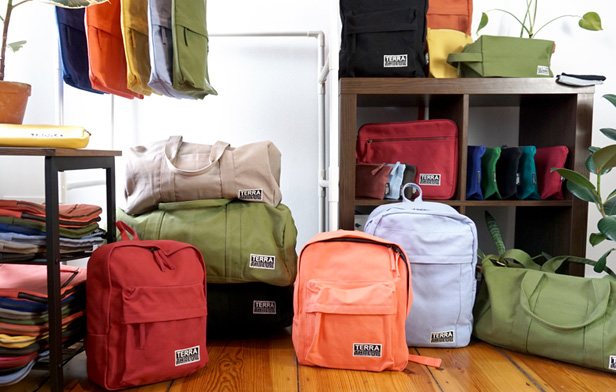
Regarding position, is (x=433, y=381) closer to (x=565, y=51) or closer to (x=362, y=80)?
(x=362, y=80)

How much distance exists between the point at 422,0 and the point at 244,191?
0.89 m

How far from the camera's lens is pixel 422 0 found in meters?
1.86

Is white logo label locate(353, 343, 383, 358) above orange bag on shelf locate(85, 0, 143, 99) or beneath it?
beneath

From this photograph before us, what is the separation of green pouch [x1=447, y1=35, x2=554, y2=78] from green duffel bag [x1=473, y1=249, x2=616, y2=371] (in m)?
0.66

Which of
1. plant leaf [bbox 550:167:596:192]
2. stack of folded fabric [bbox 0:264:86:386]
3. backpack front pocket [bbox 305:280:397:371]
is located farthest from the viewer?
plant leaf [bbox 550:167:596:192]

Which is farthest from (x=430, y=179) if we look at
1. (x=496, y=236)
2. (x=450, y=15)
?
(x=450, y=15)

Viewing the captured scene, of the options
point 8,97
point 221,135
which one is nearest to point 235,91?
point 221,135

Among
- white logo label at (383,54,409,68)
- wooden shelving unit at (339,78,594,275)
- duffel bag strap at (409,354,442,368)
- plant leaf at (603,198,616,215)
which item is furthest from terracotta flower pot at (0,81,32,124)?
plant leaf at (603,198,616,215)

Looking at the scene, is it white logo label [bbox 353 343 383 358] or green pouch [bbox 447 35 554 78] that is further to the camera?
green pouch [bbox 447 35 554 78]

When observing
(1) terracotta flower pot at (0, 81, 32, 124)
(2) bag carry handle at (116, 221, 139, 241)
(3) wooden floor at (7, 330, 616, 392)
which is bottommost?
(3) wooden floor at (7, 330, 616, 392)

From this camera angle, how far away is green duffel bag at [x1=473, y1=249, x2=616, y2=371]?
1.50m

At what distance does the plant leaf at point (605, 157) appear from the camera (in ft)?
5.42

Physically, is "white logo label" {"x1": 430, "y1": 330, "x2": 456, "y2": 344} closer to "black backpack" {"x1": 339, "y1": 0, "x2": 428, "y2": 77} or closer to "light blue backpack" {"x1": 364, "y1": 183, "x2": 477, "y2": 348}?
"light blue backpack" {"x1": 364, "y1": 183, "x2": 477, "y2": 348}

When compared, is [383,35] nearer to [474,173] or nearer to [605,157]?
[474,173]
